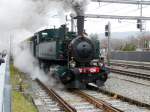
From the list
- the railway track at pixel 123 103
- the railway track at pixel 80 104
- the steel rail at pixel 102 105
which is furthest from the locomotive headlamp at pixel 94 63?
the steel rail at pixel 102 105

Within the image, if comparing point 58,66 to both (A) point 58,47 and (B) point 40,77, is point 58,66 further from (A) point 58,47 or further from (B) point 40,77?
(B) point 40,77

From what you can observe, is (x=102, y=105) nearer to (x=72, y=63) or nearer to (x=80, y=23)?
(x=72, y=63)

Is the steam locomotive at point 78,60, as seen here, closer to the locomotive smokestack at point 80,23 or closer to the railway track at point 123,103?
the locomotive smokestack at point 80,23

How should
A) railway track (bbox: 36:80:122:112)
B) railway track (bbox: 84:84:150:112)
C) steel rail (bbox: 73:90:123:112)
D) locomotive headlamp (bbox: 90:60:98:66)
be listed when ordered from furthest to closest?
locomotive headlamp (bbox: 90:60:98:66) < railway track (bbox: 84:84:150:112) < railway track (bbox: 36:80:122:112) < steel rail (bbox: 73:90:123:112)

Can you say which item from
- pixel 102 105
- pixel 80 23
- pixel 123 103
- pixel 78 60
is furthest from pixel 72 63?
pixel 102 105

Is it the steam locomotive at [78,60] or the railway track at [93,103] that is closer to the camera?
the railway track at [93,103]

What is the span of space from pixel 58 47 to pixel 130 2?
66.7ft

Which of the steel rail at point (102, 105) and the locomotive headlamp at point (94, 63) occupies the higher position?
the locomotive headlamp at point (94, 63)

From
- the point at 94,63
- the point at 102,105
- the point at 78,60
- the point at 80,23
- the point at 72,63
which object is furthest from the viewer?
the point at 94,63

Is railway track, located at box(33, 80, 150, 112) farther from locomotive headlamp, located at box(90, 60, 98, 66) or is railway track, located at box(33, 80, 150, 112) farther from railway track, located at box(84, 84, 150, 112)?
locomotive headlamp, located at box(90, 60, 98, 66)

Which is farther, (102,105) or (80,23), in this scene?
(80,23)

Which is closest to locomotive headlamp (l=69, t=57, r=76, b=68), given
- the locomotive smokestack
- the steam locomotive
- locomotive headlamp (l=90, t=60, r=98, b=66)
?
the steam locomotive

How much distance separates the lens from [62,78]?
16.9m

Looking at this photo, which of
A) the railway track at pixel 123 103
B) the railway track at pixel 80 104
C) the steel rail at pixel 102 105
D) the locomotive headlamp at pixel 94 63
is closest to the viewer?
the steel rail at pixel 102 105
